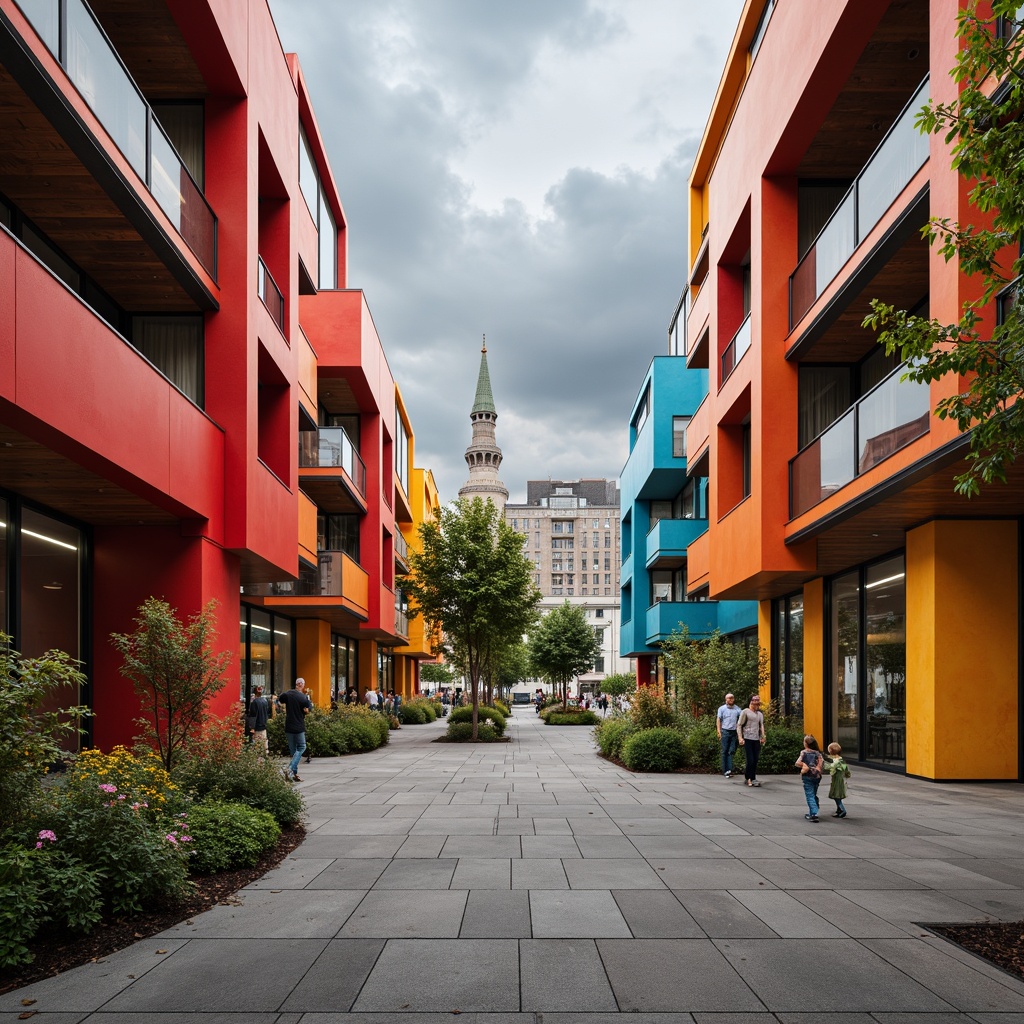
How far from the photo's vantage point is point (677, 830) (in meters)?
10.9

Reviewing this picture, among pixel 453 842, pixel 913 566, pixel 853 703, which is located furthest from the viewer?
pixel 853 703

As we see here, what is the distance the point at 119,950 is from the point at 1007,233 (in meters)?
7.71

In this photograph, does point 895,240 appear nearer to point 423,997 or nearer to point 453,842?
point 453,842

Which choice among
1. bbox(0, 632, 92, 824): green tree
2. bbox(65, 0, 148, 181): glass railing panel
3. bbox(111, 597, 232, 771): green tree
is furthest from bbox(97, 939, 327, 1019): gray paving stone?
bbox(65, 0, 148, 181): glass railing panel

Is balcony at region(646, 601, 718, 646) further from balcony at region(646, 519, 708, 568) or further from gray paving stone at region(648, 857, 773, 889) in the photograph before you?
gray paving stone at region(648, 857, 773, 889)

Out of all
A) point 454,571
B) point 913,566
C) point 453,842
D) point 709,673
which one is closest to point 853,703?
point 709,673

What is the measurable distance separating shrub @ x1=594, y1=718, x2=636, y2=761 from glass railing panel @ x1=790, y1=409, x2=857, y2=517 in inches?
244

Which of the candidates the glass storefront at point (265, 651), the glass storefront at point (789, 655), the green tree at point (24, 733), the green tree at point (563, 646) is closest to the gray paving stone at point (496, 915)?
the green tree at point (24, 733)

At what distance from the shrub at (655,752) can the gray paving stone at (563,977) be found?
485 inches

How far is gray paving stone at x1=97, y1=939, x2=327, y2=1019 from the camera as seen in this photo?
199 inches

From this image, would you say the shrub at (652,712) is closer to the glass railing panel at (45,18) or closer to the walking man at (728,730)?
the walking man at (728,730)

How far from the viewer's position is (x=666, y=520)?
110ft

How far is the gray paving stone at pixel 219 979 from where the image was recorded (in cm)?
507

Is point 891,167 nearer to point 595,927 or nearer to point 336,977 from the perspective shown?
point 595,927
